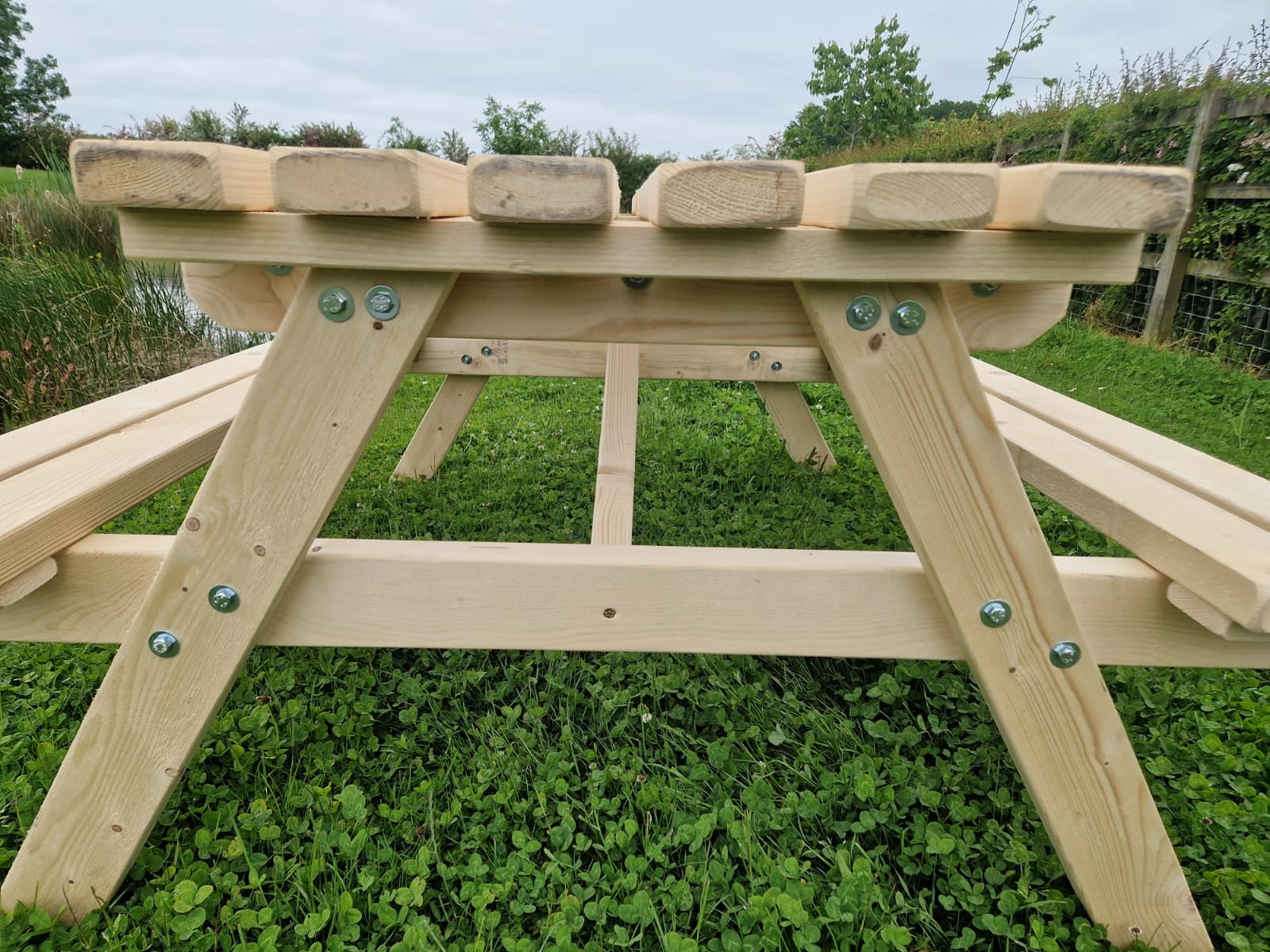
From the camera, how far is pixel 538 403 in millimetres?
4344

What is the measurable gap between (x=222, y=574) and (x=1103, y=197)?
3.85 ft

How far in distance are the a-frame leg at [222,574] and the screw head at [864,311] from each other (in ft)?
1.68

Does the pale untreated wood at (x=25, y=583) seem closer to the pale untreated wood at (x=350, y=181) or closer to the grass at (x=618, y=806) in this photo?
the grass at (x=618, y=806)

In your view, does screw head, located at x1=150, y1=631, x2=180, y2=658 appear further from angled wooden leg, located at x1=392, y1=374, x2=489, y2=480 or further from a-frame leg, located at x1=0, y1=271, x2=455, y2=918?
angled wooden leg, located at x1=392, y1=374, x2=489, y2=480

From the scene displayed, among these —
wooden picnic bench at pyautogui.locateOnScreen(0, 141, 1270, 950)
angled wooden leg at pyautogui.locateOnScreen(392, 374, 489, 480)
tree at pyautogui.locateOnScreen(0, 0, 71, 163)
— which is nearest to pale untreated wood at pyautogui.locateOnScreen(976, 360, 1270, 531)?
wooden picnic bench at pyautogui.locateOnScreen(0, 141, 1270, 950)

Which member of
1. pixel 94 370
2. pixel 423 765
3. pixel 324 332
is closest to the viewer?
pixel 324 332

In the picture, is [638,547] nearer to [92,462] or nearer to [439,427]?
[92,462]

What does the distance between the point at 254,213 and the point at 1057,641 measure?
118cm

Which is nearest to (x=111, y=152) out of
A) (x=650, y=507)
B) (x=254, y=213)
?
(x=254, y=213)

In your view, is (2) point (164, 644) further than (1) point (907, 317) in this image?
Yes

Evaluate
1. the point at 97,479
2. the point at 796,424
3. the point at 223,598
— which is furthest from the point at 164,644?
the point at 796,424

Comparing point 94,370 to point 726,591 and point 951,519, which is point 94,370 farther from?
point 951,519

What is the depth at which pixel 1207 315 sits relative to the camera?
17.9 ft

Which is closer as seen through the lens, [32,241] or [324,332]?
[324,332]
